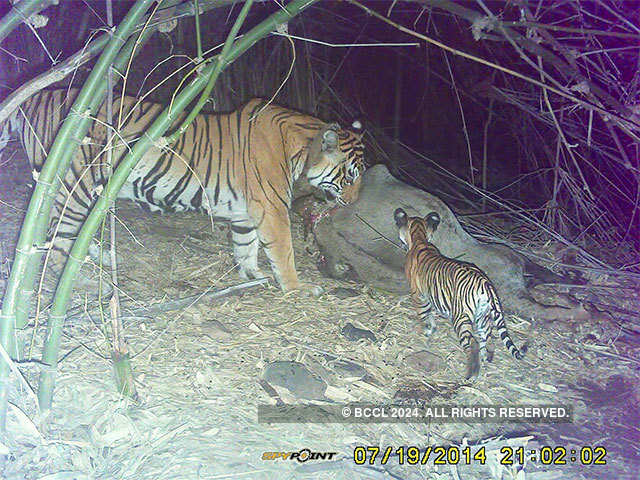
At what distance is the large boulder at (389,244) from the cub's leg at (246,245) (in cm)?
69

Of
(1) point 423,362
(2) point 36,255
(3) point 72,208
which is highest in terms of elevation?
(2) point 36,255

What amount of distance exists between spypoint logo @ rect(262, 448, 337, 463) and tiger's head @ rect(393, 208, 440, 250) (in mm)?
2543

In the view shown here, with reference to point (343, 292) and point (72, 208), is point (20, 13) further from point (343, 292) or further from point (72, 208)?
point (343, 292)

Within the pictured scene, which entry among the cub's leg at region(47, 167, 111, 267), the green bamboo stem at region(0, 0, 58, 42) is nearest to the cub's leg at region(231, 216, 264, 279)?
the cub's leg at region(47, 167, 111, 267)

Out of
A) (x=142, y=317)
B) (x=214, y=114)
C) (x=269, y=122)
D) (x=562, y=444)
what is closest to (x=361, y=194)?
(x=269, y=122)

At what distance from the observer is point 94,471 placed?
7.51 ft

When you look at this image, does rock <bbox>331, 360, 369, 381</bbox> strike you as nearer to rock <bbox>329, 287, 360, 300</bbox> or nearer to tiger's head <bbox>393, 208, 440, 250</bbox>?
rock <bbox>329, 287, 360, 300</bbox>

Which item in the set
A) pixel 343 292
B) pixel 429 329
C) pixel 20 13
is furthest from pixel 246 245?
pixel 20 13

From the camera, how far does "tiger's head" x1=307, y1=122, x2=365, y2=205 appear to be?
5102 millimetres

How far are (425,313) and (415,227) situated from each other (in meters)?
0.83

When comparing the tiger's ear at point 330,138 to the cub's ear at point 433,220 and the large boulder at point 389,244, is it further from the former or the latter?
the cub's ear at point 433,220

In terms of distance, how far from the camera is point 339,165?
5.19 m

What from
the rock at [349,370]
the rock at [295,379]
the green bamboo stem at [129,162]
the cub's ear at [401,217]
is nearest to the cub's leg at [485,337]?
the rock at [349,370]

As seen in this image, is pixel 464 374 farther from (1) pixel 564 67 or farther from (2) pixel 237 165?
(2) pixel 237 165
